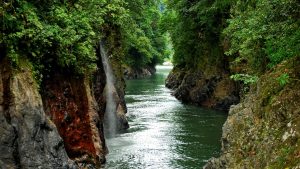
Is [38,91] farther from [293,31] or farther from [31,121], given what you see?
[293,31]

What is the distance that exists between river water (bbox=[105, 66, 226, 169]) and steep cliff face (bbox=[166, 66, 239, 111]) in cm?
147

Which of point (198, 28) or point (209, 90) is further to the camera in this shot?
point (198, 28)

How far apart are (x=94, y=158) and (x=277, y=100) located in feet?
31.7

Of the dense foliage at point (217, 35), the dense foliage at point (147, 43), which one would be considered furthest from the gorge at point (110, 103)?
the dense foliage at point (147, 43)

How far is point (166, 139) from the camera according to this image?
24.1 metres

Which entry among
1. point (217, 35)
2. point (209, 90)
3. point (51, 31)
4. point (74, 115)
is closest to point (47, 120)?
point (74, 115)

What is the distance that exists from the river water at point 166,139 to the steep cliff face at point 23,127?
498 cm

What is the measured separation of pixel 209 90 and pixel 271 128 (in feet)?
95.5

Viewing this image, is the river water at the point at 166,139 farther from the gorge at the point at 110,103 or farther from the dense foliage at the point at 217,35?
the dense foliage at the point at 217,35

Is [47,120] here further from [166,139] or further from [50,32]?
[166,139]

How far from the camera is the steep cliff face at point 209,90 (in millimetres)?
35375

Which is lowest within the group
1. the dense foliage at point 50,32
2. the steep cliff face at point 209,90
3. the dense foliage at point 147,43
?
the steep cliff face at point 209,90

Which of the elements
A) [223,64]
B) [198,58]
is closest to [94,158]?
[223,64]

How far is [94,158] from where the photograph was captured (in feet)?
55.9
